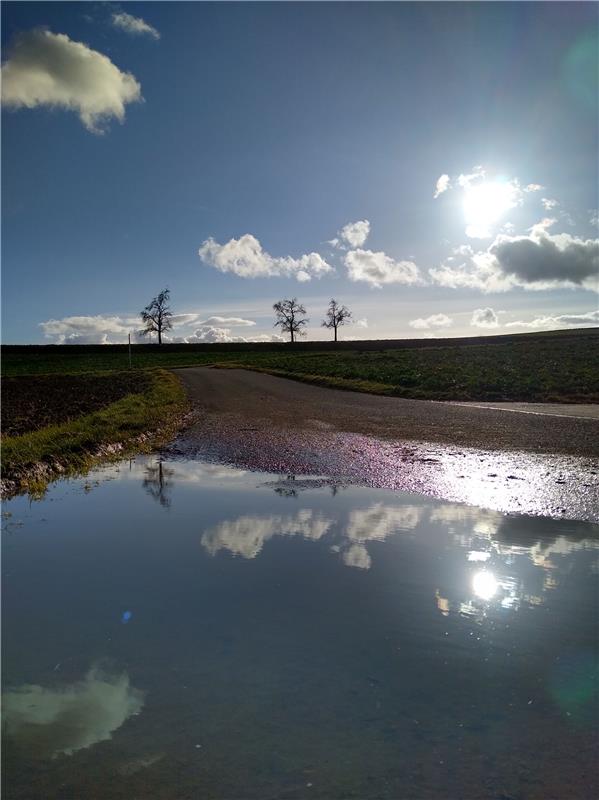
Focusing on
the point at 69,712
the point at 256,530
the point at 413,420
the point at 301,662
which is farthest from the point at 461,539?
the point at 413,420

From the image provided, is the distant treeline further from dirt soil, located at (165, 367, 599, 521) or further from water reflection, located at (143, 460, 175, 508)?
water reflection, located at (143, 460, 175, 508)

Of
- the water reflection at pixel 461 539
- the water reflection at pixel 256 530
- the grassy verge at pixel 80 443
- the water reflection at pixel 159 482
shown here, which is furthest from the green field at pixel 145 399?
the water reflection at pixel 461 539

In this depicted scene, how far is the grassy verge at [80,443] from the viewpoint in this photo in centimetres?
1076

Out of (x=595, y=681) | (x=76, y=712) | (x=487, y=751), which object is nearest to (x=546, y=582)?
(x=595, y=681)

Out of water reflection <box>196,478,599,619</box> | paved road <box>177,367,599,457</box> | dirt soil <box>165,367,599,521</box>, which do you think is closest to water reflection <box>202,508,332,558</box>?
water reflection <box>196,478,599,619</box>

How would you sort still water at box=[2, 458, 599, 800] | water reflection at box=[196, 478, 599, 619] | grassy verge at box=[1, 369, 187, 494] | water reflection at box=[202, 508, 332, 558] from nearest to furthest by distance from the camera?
still water at box=[2, 458, 599, 800]
water reflection at box=[196, 478, 599, 619]
water reflection at box=[202, 508, 332, 558]
grassy verge at box=[1, 369, 187, 494]

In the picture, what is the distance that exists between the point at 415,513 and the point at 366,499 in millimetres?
1082

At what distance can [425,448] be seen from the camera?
46.4ft

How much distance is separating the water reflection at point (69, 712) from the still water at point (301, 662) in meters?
0.01

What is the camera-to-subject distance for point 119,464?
41.5ft

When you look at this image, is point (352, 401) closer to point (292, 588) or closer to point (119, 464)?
point (119, 464)

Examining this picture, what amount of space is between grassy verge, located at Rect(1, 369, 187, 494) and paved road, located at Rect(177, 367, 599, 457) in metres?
3.06

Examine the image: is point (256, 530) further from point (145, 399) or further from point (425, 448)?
point (145, 399)

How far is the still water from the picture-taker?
10.4 feet
